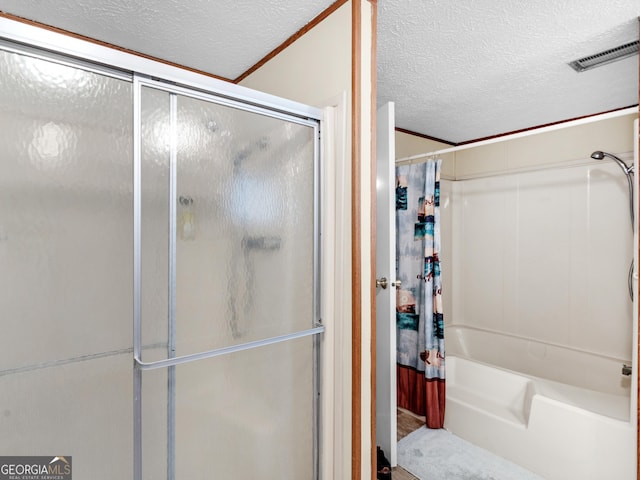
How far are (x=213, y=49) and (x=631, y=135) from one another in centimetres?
286

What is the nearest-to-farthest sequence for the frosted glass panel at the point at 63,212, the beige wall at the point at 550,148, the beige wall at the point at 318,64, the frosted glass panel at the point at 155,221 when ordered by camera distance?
1. the frosted glass panel at the point at 63,212
2. the frosted glass panel at the point at 155,221
3. the beige wall at the point at 318,64
4. the beige wall at the point at 550,148

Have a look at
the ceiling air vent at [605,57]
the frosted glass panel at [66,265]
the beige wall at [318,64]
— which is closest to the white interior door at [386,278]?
the beige wall at [318,64]

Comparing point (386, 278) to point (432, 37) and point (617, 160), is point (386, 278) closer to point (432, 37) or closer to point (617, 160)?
point (432, 37)

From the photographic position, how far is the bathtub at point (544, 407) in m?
1.81

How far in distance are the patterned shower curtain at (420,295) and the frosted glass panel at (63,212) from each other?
6.42ft

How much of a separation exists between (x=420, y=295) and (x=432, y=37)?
1658mm

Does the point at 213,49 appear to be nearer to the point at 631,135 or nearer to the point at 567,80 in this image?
the point at 567,80

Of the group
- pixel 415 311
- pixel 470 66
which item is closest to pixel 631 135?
pixel 470 66

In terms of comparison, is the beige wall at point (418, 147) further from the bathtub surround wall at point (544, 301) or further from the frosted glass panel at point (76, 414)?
the frosted glass panel at point (76, 414)

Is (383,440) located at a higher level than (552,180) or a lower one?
lower

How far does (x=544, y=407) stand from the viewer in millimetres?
2012

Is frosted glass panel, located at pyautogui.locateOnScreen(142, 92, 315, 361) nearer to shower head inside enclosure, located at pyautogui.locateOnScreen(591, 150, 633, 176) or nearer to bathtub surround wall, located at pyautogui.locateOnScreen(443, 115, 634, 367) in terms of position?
shower head inside enclosure, located at pyautogui.locateOnScreen(591, 150, 633, 176)

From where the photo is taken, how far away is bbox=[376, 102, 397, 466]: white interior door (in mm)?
1949

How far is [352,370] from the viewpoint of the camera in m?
1.44
